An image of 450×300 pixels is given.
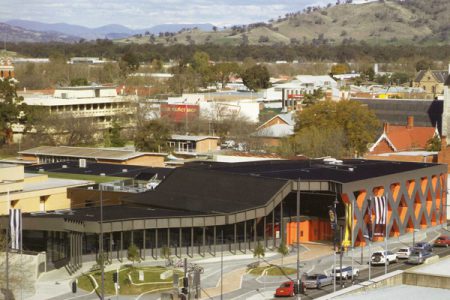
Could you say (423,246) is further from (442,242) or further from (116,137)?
(116,137)

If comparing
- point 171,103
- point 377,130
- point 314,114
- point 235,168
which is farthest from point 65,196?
point 171,103

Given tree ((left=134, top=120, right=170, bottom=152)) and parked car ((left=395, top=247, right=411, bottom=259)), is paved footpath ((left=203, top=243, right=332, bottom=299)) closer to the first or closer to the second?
parked car ((left=395, top=247, right=411, bottom=259))

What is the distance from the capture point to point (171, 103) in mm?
107875

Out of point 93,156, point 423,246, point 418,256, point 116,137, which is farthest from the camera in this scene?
point 116,137

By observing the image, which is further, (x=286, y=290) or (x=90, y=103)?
(x=90, y=103)

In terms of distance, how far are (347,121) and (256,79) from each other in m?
62.4

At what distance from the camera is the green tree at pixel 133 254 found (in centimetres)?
4347

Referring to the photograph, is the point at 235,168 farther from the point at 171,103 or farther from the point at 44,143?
the point at 171,103

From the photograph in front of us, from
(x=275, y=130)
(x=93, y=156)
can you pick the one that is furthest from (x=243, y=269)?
(x=275, y=130)

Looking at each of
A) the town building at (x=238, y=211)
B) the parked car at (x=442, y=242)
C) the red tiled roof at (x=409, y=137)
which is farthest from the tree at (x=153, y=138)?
the parked car at (x=442, y=242)

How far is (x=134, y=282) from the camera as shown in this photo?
41.0 m

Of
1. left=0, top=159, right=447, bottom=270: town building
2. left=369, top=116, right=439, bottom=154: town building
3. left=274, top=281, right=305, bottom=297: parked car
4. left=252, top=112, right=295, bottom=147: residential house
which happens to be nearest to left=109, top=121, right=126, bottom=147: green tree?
left=252, top=112, right=295, bottom=147: residential house

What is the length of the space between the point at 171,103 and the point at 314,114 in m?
28.5

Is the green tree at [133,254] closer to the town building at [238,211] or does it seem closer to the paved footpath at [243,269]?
the town building at [238,211]
